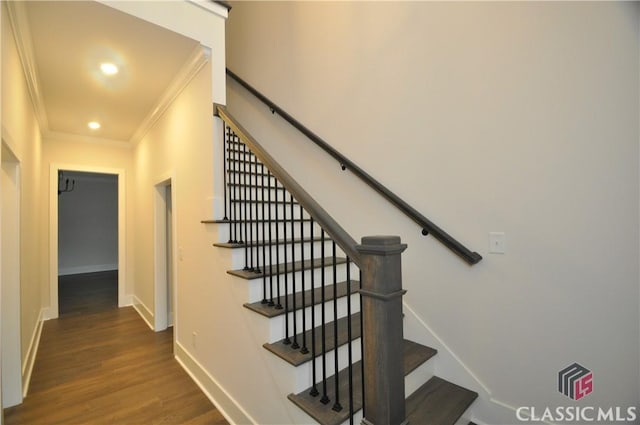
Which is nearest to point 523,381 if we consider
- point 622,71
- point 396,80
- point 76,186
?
point 622,71

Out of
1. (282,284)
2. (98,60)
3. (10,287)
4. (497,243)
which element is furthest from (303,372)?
(98,60)

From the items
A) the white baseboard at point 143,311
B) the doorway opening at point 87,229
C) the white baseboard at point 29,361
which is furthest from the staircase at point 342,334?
the doorway opening at point 87,229

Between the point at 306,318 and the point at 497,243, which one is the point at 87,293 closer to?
the point at 306,318

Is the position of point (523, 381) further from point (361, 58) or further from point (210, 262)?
point (361, 58)

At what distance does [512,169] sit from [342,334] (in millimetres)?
1371

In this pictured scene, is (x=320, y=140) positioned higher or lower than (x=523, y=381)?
higher

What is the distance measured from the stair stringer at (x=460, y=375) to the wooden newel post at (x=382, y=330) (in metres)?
1.02

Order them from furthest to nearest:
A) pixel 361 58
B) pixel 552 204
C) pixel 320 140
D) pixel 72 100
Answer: pixel 72 100 < pixel 320 140 < pixel 361 58 < pixel 552 204

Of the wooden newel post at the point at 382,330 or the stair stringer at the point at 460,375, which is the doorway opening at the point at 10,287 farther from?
the stair stringer at the point at 460,375

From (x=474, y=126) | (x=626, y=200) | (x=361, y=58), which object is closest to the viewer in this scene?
(x=626, y=200)

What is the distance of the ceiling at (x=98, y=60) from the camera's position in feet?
6.40

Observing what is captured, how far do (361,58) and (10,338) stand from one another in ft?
11.3

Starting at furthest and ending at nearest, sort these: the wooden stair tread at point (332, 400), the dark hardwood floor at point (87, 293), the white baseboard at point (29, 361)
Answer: the dark hardwood floor at point (87, 293), the white baseboard at point (29, 361), the wooden stair tread at point (332, 400)

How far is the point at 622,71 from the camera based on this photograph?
1.35 metres
